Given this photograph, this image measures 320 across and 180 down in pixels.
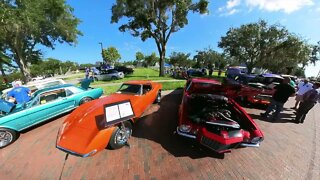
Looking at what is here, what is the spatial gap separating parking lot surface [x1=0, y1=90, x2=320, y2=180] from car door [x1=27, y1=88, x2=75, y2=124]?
67 centimetres

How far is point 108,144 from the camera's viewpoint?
3.73 meters

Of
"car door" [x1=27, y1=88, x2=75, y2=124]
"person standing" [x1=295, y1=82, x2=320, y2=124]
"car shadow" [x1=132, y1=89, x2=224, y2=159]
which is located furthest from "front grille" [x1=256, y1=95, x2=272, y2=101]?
"car door" [x1=27, y1=88, x2=75, y2=124]

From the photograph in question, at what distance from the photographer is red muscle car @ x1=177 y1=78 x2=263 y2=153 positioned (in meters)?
3.23

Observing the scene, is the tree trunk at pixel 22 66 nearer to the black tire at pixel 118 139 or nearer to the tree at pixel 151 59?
the black tire at pixel 118 139

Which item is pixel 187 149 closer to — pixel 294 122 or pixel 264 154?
pixel 264 154

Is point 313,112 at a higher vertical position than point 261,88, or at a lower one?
lower

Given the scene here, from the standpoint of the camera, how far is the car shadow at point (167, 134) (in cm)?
369

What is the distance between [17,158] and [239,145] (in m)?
5.34

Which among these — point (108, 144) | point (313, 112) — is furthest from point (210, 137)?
point (313, 112)

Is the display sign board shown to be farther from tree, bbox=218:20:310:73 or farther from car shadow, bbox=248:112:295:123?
tree, bbox=218:20:310:73

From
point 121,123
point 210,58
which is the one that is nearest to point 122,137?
point 121,123

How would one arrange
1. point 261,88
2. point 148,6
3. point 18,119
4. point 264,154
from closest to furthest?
point 264,154
point 18,119
point 261,88
point 148,6

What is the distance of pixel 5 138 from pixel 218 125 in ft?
19.1

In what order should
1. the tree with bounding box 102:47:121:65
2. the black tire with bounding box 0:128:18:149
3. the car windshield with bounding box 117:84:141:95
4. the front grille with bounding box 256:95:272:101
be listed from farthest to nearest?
the tree with bounding box 102:47:121:65
the front grille with bounding box 256:95:272:101
the car windshield with bounding box 117:84:141:95
the black tire with bounding box 0:128:18:149
